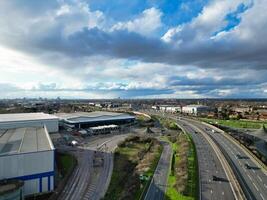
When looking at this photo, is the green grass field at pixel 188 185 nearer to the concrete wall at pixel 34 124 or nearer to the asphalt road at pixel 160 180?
the asphalt road at pixel 160 180

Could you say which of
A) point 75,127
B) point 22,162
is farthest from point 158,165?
point 75,127

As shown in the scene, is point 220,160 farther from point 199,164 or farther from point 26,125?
point 26,125

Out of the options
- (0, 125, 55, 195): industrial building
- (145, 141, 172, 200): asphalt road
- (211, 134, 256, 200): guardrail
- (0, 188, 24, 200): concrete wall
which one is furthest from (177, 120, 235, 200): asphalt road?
(0, 188, 24, 200): concrete wall

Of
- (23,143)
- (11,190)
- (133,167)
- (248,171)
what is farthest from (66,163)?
(248,171)

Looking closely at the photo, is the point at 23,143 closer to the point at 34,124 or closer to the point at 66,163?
the point at 66,163

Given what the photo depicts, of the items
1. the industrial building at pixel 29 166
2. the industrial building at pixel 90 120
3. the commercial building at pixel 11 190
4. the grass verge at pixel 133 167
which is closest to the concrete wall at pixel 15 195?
Result: the commercial building at pixel 11 190

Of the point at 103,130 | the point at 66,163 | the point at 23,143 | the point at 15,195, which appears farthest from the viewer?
the point at 103,130

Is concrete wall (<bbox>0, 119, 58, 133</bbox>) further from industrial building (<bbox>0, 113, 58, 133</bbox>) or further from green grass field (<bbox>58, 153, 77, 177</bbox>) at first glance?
green grass field (<bbox>58, 153, 77, 177</bbox>)
